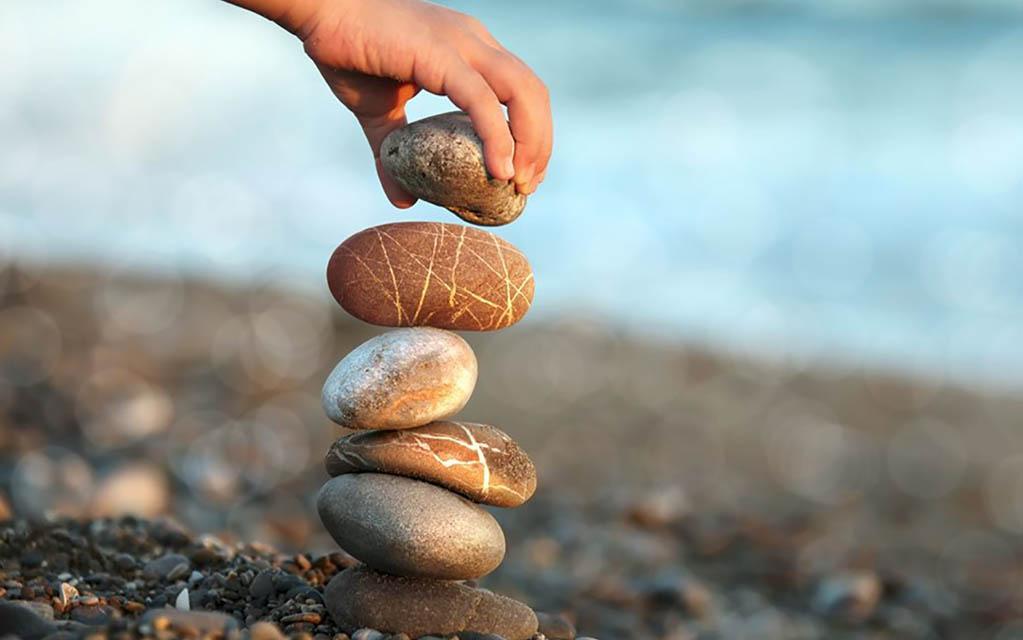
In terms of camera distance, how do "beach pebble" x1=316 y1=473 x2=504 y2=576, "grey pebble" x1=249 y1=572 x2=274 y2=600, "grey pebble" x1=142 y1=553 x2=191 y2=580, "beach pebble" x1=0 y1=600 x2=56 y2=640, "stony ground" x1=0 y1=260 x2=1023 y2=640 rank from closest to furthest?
"beach pebble" x1=0 y1=600 x2=56 y2=640
"beach pebble" x1=316 y1=473 x2=504 y2=576
"grey pebble" x1=249 y1=572 x2=274 y2=600
"grey pebble" x1=142 y1=553 x2=191 y2=580
"stony ground" x1=0 y1=260 x2=1023 y2=640

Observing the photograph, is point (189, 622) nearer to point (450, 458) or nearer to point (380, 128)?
point (450, 458)

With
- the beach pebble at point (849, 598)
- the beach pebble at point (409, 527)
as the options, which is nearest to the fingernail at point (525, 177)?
the beach pebble at point (409, 527)

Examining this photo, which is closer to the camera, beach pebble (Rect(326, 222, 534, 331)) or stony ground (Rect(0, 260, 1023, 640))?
beach pebble (Rect(326, 222, 534, 331))

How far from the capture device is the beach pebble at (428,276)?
3980 millimetres

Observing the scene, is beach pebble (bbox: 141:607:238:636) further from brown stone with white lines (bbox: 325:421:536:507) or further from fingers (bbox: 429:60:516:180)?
fingers (bbox: 429:60:516:180)

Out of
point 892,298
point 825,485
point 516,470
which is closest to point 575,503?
point 825,485

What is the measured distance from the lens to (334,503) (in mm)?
3945

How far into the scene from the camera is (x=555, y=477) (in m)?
10.2

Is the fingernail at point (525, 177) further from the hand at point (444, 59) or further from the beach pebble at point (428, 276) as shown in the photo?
the beach pebble at point (428, 276)

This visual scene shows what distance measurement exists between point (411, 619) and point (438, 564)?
220 millimetres

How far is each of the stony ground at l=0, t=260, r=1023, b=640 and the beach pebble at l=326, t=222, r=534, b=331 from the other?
1.16 meters

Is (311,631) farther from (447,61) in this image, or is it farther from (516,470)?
(447,61)

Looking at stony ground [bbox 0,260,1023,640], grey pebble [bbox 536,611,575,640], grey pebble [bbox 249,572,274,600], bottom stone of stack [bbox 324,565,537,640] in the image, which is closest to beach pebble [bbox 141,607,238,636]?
stony ground [bbox 0,260,1023,640]

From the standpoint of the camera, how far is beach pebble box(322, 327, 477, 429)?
12.8 feet
